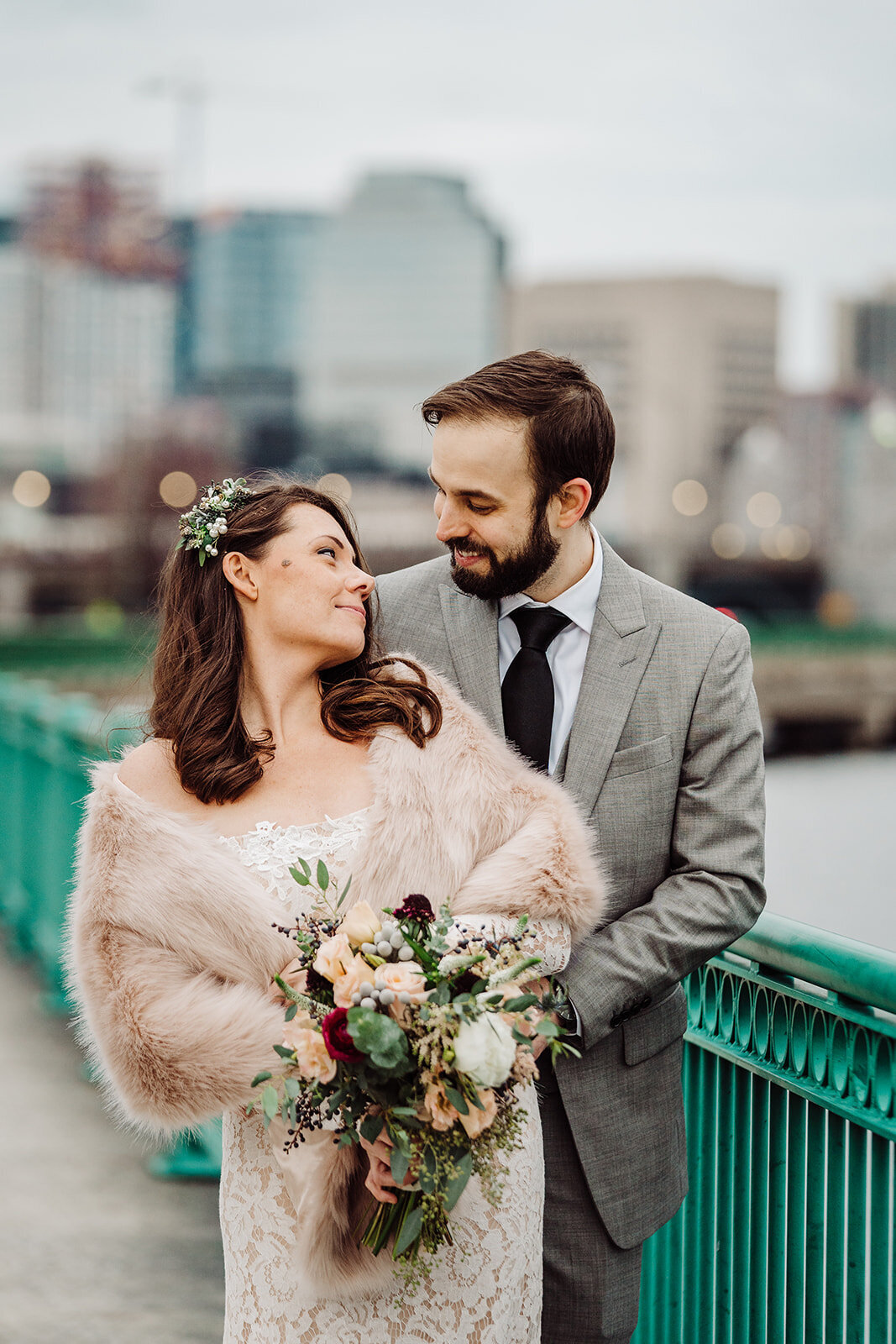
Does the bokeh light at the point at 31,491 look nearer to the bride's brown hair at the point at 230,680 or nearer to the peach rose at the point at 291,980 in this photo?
the bride's brown hair at the point at 230,680

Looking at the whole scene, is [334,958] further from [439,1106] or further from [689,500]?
[689,500]

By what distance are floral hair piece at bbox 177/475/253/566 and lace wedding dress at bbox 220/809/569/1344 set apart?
1.98ft

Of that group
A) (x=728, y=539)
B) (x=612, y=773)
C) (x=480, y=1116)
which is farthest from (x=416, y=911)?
(x=728, y=539)

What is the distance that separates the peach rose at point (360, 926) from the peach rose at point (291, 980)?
0.47 ft

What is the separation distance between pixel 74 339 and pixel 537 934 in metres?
119

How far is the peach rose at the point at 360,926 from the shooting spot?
202cm

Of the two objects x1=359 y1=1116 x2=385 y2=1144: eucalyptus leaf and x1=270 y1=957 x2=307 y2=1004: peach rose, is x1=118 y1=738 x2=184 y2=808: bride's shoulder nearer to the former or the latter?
x1=270 y1=957 x2=307 y2=1004: peach rose

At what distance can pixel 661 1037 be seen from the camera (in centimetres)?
273

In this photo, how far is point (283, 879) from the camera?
94.5 inches

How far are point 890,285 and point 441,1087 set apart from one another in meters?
109

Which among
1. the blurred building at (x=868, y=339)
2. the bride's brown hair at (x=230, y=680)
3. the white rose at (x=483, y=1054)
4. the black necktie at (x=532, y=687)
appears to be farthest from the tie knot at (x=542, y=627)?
the blurred building at (x=868, y=339)

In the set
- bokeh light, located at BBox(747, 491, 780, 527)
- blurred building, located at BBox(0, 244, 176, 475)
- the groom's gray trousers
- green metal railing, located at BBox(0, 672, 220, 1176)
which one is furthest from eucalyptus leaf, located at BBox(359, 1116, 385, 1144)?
blurred building, located at BBox(0, 244, 176, 475)

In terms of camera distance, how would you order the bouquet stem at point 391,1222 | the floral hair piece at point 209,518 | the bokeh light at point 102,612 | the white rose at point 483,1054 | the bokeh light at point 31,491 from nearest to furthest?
the white rose at point 483,1054 → the bouquet stem at point 391,1222 → the floral hair piece at point 209,518 → the bokeh light at point 102,612 → the bokeh light at point 31,491

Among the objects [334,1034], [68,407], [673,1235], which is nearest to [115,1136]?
[673,1235]
